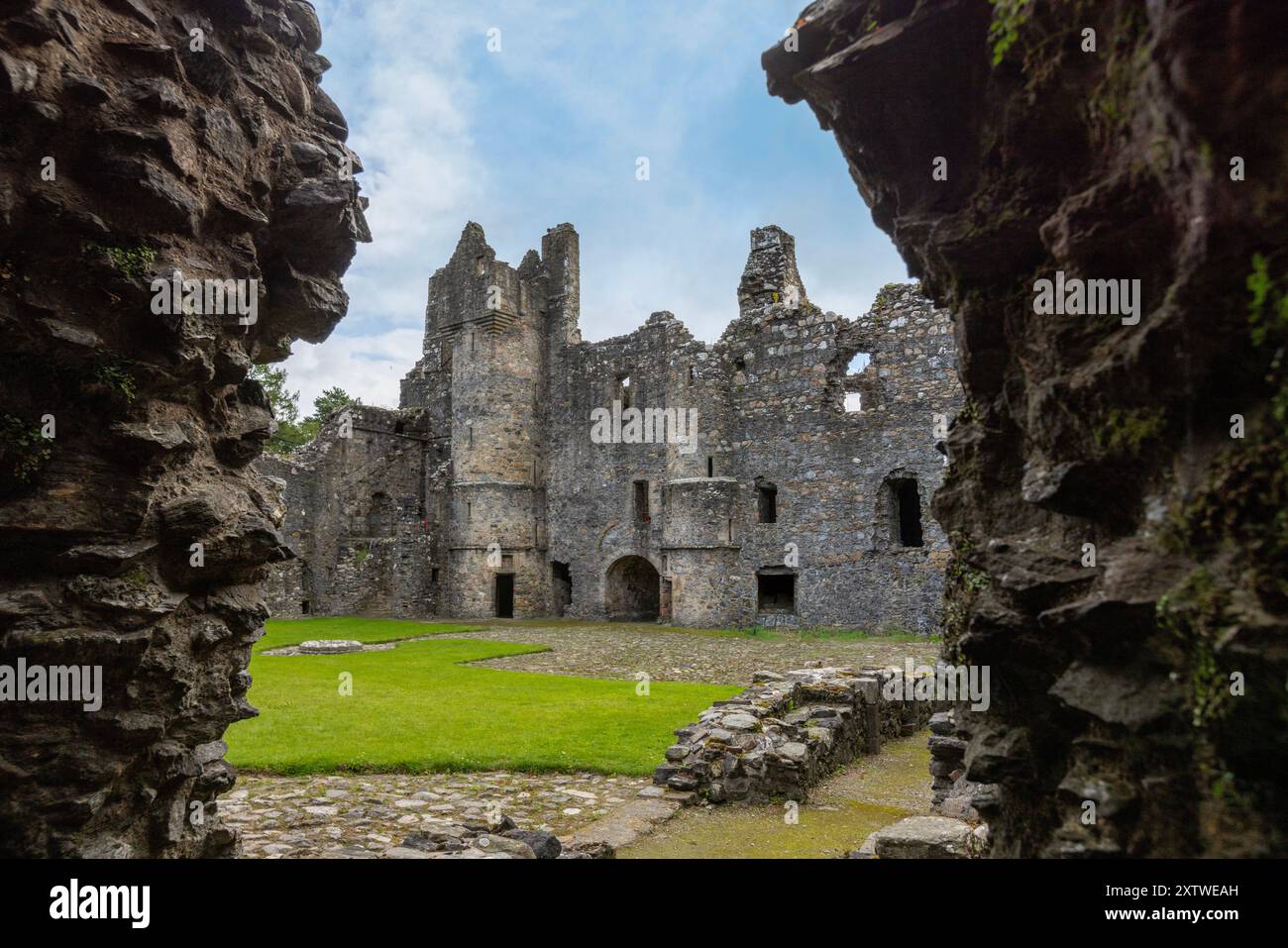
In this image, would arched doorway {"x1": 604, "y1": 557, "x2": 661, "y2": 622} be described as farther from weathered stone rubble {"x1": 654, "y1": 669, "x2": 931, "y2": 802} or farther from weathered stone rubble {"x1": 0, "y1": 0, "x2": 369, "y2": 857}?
weathered stone rubble {"x1": 0, "y1": 0, "x2": 369, "y2": 857}

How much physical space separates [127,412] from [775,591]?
2278 cm

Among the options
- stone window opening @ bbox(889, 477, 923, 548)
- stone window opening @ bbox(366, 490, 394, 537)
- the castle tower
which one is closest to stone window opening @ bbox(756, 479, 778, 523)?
stone window opening @ bbox(889, 477, 923, 548)

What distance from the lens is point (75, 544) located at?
3969 millimetres

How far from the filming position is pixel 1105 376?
2842mm

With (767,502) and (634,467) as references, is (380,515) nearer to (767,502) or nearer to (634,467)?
(634,467)

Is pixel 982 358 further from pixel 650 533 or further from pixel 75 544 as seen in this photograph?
pixel 650 533

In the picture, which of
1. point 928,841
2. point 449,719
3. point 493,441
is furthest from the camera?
point 493,441

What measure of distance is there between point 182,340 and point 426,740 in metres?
5.96

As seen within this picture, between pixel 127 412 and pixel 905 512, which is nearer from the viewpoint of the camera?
pixel 127 412

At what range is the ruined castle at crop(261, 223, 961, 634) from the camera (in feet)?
73.9

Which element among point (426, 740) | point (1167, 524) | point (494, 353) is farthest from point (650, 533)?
point (1167, 524)

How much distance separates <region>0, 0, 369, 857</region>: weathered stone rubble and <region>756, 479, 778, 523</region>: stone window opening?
2055cm

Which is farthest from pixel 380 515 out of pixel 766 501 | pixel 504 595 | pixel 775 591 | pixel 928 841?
pixel 928 841

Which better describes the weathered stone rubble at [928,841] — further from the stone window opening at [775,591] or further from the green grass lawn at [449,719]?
the stone window opening at [775,591]
